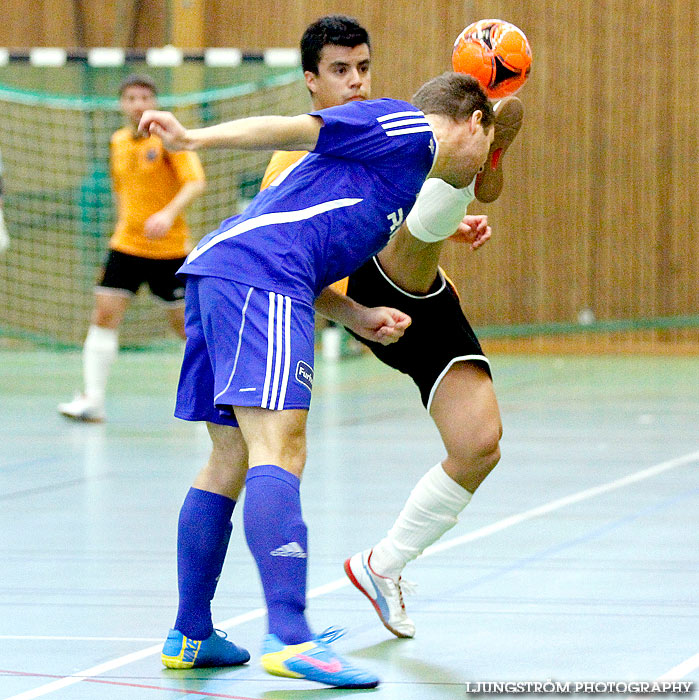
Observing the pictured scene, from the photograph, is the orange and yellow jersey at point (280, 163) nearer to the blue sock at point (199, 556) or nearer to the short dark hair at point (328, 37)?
the short dark hair at point (328, 37)

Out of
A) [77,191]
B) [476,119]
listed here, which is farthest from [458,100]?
[77,191]

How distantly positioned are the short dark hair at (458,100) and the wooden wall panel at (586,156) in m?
9.81

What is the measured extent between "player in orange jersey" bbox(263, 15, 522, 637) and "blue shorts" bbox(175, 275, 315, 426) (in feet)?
1.69

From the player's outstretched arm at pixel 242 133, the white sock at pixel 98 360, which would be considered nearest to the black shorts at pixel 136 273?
the white sock at pixel 98 360

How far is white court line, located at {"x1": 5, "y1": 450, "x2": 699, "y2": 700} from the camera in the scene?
2.66 metres

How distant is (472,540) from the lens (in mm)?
4188

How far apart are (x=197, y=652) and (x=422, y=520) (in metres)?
0.71

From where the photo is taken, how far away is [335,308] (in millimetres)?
2947

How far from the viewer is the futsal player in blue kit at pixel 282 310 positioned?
8.23ft

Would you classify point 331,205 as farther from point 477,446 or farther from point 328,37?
point 328,37

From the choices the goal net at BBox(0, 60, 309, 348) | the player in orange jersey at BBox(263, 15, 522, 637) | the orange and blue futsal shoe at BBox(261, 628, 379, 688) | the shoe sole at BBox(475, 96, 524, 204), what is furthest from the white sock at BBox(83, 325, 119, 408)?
the orange and blue futsal shoe at BBox(261, 628, 379, 688)

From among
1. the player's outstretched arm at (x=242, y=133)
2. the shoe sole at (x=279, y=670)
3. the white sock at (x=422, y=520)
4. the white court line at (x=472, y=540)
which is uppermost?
the player's outstretched arm at (x=242, y=133)

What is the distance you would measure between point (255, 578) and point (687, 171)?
9.52 m

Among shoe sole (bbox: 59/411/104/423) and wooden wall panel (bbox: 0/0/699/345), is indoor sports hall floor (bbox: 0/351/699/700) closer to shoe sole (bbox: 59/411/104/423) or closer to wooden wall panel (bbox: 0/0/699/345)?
shoe sole (bbox: 59/411/104/423)
